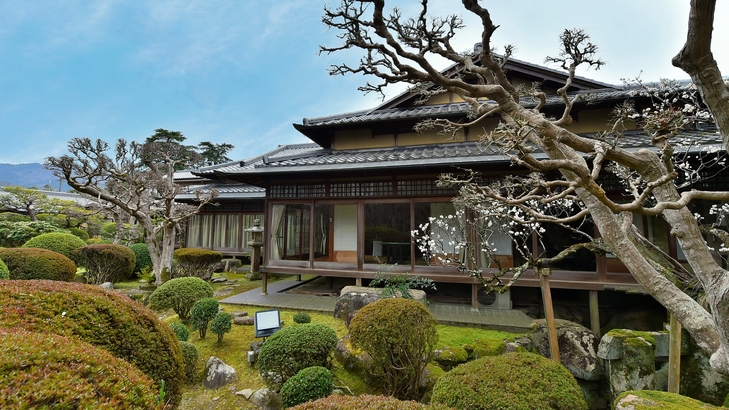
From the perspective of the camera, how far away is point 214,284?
11.0 meters

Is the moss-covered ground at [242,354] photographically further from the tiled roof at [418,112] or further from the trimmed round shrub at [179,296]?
the tiled roof at [418,112]

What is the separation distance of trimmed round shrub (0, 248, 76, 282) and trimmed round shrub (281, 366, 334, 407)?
8.90 m

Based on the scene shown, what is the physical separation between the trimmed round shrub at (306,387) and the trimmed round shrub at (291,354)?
0.38 meters

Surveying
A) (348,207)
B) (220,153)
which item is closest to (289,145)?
(348,207)

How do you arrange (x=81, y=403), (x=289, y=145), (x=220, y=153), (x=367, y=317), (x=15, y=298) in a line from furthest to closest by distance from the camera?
(x=220, y=153), (x=289, y=145), (x=367, y=317), (x=15, y=298), (x=81, y=403)

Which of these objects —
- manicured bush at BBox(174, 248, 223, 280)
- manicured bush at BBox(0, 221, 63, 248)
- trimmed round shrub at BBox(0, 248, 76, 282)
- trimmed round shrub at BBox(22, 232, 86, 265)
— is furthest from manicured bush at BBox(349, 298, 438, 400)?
manicured bush at BBox(0, 221, 63, 248)

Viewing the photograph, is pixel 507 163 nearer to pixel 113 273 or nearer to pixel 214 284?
pixel 214 284

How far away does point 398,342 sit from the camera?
388 centimetres

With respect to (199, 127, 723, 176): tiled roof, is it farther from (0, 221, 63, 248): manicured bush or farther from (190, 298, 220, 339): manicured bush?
(0, 221, 63, 248): manicured bush

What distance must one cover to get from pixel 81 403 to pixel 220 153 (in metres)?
34.6

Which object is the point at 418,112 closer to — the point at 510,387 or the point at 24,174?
the point at 510,387

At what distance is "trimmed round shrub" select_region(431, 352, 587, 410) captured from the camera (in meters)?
2.68

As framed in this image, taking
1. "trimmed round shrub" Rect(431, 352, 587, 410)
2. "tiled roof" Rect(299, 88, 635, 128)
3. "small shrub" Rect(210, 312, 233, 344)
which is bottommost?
"small shrub" Rect(210, 312, 233, 344)

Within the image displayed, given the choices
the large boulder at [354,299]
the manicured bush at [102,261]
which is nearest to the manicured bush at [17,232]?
the manicured bush at [102,261]
